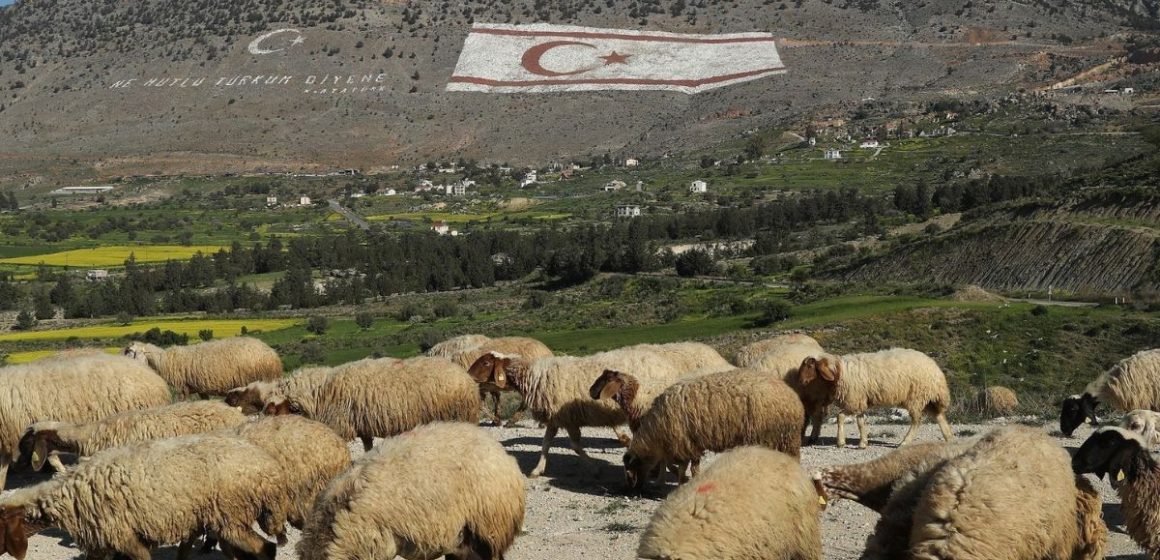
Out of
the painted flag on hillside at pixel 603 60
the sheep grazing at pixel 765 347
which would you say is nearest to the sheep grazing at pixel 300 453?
the sheep grazing at pixel 765 347

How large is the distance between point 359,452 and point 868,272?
158ft

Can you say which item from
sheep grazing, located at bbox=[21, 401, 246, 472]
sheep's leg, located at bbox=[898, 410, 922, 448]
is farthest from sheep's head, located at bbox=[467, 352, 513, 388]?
sheep's leg, located at bbox=[898, 410, 922, 448]

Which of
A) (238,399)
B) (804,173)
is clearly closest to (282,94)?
(804,173)

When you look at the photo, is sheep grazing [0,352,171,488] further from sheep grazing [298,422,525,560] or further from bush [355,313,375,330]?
bush [355,313,375,330]

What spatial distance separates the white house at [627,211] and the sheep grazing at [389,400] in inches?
3645

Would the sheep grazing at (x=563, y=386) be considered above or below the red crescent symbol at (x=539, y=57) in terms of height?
above

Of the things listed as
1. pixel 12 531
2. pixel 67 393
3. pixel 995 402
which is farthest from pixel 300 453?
pixel 995 402

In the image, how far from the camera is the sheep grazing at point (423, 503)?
1123cm

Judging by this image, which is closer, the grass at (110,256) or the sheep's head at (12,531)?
the sheep's head at (12,531)

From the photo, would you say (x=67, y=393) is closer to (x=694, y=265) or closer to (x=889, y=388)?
(x=889, y=388)

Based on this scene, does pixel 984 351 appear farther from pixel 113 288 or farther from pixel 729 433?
pixel 113 288

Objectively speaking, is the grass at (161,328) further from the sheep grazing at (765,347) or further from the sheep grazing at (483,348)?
the sheep grazing at (765,347)

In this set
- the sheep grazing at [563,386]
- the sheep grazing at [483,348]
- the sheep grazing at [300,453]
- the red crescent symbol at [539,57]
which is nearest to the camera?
the sheep grazing at [300,453]

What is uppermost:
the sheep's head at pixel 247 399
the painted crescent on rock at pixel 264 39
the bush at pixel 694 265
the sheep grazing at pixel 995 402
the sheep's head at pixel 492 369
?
the sheep's head at pixel 492 369
